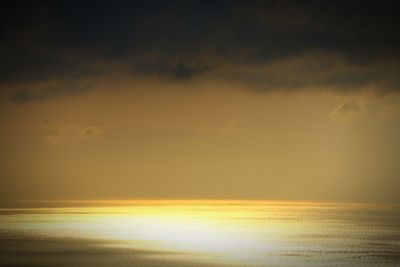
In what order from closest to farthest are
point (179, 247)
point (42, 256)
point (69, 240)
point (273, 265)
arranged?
point (273, 265) < point (42, 256) < point (179, 247) < point (69, 240)

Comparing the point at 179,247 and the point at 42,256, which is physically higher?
the point at 179,247

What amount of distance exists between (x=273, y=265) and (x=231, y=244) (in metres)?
15.5

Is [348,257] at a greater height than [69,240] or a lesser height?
lesser

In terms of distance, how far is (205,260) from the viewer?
46.8 metres

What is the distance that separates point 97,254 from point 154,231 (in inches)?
1207

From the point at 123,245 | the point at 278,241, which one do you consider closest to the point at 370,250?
the point at 278,241

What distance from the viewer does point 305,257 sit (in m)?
49.1

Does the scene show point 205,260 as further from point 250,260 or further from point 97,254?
point 97,254

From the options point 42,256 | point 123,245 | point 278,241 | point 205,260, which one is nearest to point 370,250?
point 278,241

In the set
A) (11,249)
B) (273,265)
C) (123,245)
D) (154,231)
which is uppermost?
(154,231)

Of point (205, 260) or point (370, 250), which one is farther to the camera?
point (370, 250)

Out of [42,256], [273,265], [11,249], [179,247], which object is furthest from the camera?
[179,247]

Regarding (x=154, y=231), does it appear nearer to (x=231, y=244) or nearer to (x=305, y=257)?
(x=231, y=244)

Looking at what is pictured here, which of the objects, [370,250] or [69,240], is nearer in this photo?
[370,250]
